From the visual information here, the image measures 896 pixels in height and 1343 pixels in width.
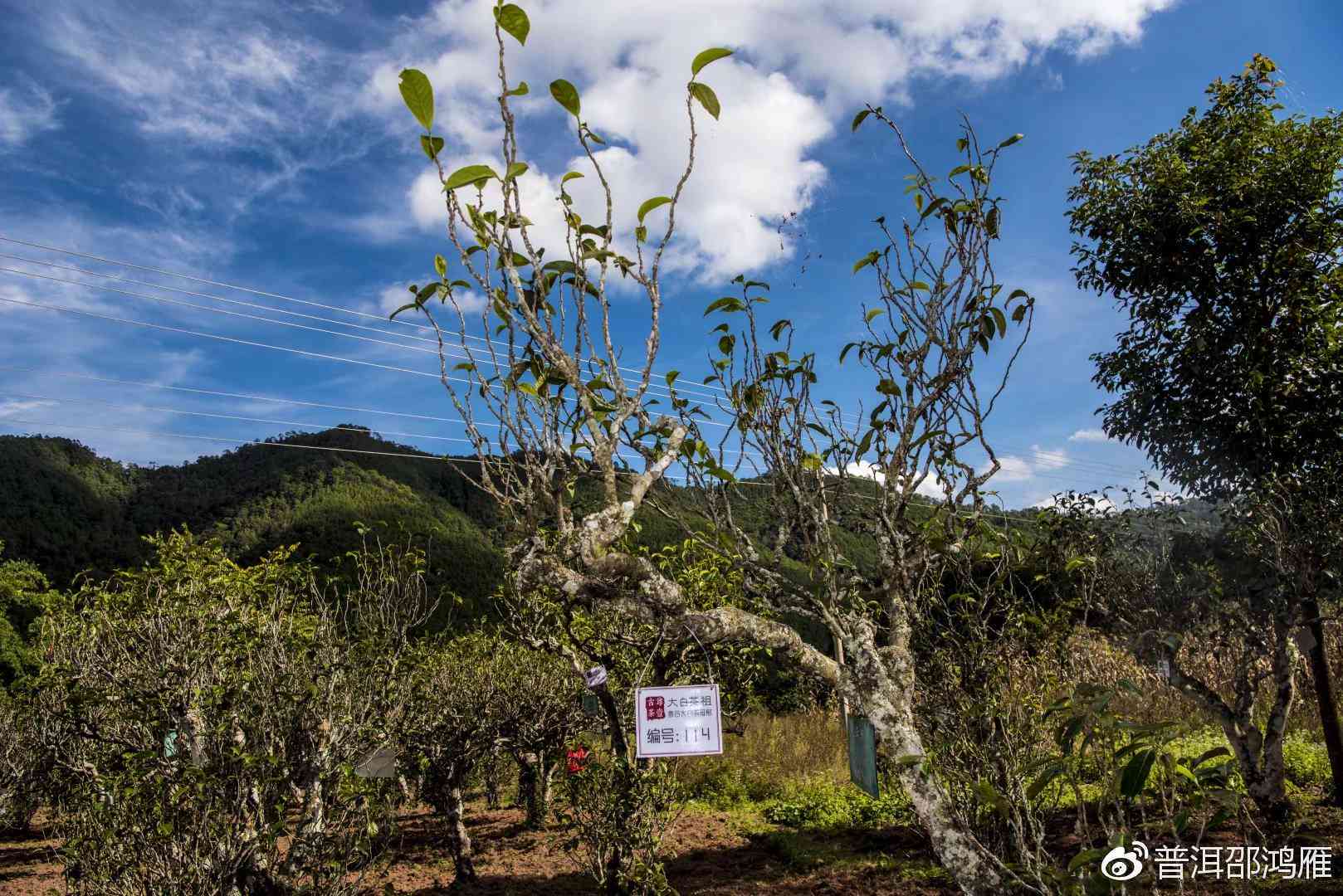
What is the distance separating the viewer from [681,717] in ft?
11.4

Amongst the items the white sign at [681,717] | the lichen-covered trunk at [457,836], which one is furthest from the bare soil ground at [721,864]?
the white sign at [681,717]

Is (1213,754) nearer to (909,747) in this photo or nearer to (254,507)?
(909,747)

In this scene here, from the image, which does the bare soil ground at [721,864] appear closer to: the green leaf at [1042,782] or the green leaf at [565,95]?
the green leaf at [1042,782]

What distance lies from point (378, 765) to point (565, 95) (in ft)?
13.3

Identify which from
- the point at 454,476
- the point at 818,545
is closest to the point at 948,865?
the point at 818,545

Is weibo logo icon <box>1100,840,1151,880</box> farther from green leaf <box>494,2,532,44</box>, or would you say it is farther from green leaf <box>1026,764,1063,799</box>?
green leaf <box>494,2,532,44</box>

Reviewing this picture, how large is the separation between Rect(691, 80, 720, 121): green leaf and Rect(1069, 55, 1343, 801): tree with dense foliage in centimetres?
565

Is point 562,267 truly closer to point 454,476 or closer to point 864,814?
point 864,814

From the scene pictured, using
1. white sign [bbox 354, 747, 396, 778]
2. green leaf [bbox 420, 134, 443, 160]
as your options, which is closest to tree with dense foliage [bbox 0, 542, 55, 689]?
white sign [bbox 354, 747, 396, 778]

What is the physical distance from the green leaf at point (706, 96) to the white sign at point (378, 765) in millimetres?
4191

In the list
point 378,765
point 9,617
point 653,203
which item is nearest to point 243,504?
point 9,617

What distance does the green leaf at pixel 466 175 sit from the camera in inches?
87.8

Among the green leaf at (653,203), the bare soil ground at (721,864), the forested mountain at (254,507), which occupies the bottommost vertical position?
the bare soil ground at (721,864)

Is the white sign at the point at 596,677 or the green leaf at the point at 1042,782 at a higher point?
the white sign at the point at 596,677
